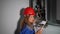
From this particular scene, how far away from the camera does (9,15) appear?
148 cm

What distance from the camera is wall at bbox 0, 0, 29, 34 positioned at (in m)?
1.46

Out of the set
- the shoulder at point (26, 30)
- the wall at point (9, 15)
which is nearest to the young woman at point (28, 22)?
the shoulder at point (26, 30)

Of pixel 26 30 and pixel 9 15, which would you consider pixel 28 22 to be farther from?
pixel 9 15

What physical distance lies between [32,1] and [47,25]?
0.31 m

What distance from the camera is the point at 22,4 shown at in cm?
152

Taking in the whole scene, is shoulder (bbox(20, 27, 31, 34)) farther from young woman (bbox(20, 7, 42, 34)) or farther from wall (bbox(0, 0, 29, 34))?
wall (bbox(0, 0, 29, 34))

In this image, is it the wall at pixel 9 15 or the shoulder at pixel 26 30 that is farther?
the wall at pixel 9 15

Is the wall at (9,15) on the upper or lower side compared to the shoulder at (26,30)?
→ upper

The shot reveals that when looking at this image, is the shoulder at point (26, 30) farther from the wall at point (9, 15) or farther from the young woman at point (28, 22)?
the wall at point (9, 15)

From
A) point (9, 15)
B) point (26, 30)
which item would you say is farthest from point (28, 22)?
point (9, 15)

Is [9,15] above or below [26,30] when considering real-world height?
above

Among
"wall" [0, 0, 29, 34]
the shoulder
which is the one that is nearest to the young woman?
the shoulder

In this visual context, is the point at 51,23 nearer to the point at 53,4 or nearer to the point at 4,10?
the point at 53,4

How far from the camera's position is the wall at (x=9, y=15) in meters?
1.46
